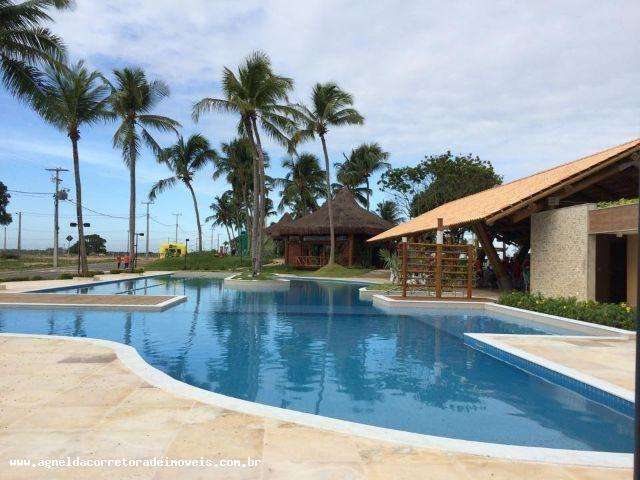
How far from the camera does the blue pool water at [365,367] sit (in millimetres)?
5230

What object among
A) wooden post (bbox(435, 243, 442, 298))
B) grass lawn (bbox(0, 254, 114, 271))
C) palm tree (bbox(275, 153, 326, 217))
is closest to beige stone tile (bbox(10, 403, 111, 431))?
wooden post (bbox(435, 243, 442, 298))

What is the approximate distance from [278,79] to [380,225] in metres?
→ 16.0

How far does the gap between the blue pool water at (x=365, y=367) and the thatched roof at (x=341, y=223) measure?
20471 mm

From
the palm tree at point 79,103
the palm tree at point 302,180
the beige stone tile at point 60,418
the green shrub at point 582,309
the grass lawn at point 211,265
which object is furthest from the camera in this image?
the palm tree at point 302,180

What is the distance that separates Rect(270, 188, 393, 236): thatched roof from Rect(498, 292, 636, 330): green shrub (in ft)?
67.3

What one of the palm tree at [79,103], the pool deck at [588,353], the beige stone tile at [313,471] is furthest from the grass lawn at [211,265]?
the beige stone tile at [313,471]

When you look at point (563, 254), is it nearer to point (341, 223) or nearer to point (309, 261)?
point (341, 223)

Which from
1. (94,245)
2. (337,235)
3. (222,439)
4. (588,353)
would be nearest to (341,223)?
(337,235)

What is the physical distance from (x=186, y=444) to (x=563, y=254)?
1279 centimetres

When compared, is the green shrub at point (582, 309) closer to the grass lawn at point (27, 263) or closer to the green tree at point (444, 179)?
the green tree at point (444, 179)

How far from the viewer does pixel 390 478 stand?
333 cm

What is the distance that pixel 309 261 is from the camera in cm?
3688

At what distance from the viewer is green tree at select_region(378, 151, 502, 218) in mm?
38312

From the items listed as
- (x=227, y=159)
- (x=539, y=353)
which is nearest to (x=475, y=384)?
(x=539, y=353)
